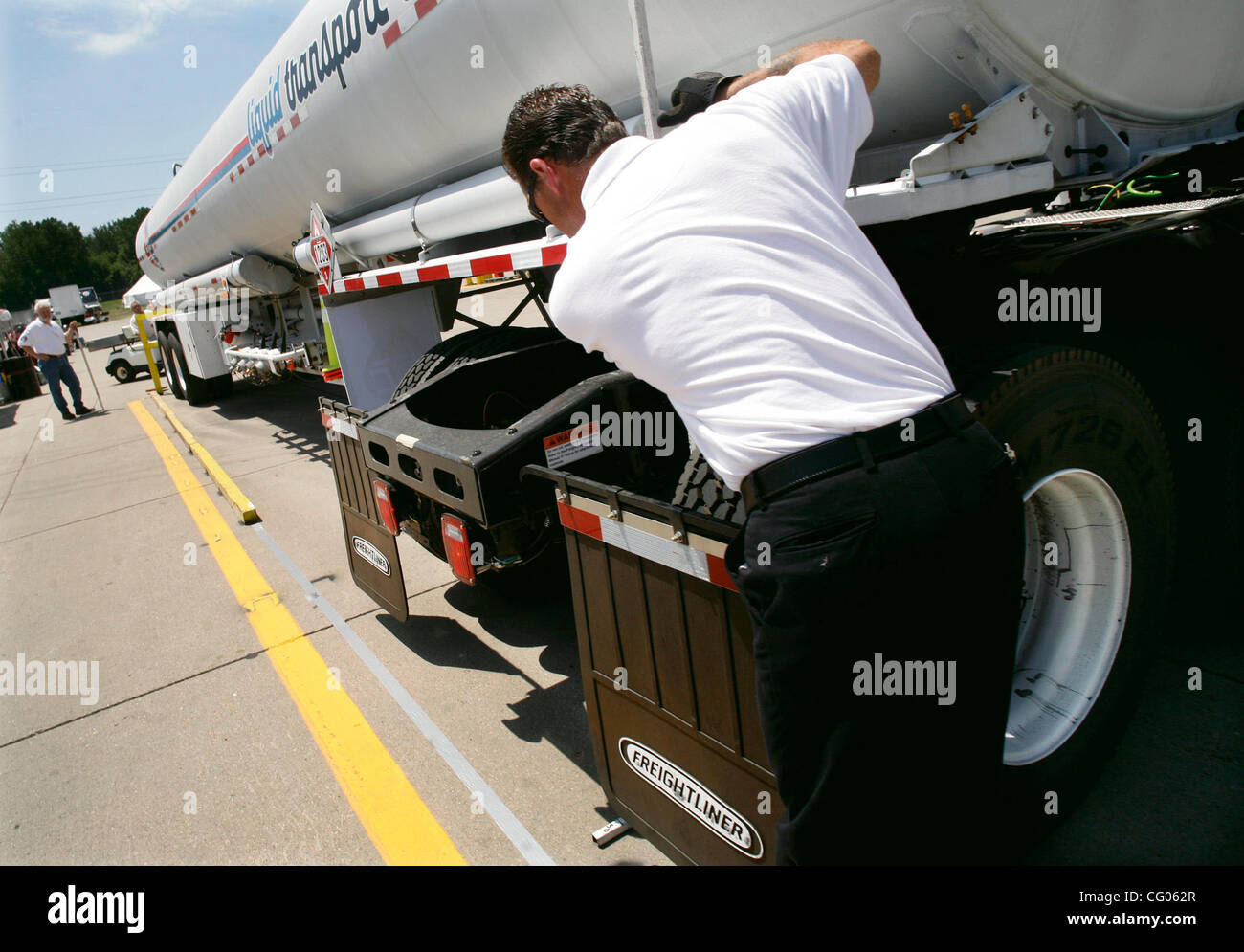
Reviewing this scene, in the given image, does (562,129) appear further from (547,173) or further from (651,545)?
(651,545)

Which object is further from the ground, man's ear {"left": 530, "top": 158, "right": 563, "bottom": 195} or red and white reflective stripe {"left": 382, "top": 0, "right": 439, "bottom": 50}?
red and white reflective stripe {"left": 382, "top": 0, "right": 439, "bottom": 50}

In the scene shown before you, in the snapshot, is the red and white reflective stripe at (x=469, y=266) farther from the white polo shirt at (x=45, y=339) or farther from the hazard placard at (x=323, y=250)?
the white polo shirt at (x=45, y=339)

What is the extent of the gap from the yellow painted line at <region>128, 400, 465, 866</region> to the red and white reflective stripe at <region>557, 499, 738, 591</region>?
4.01 feet

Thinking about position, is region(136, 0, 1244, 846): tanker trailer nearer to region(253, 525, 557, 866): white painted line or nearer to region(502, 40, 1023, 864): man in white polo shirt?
region(502, 40, 1023, 864): man in white polo shirt

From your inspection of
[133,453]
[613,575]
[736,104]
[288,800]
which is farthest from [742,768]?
[133,453]

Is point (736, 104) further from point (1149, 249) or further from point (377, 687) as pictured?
point (377, 687)

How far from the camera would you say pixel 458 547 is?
277cm

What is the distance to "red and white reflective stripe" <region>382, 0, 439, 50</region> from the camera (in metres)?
3.44

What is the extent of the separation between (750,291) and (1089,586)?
5.14 feet

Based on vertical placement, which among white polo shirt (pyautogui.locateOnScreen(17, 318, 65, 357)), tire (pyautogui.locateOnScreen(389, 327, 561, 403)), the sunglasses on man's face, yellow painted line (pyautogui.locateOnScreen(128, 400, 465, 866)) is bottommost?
yellow painted line (pyautogui.locateOnScreen(128, 400, 465, 866))

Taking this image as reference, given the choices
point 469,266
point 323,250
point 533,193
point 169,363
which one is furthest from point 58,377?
point 533,193

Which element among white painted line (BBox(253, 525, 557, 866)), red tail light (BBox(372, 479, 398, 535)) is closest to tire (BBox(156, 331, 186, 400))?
white painted line (BBox(253, 525, 557, 866))

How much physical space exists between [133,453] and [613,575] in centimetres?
1022
